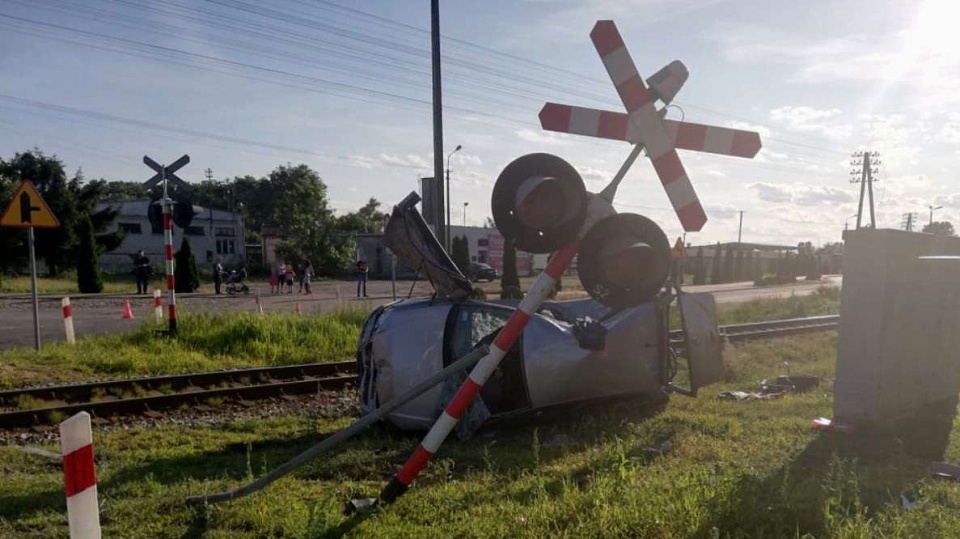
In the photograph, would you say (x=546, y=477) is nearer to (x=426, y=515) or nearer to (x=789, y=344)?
(x=426, y=515)

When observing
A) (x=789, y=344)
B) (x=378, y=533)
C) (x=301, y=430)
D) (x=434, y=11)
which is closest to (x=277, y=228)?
(x=434, y=11)

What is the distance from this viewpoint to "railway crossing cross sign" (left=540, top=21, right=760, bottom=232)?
392cm

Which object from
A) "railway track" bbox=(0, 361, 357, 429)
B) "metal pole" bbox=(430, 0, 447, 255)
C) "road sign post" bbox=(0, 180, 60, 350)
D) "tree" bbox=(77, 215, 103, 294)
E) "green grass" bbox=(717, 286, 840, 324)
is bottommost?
"green grass" bbox=(717, 286, 840, 324)

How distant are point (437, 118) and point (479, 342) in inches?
456

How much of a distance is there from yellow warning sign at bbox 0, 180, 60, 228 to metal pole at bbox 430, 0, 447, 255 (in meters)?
7.84

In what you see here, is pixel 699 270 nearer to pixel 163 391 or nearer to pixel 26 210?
pixel 26 210

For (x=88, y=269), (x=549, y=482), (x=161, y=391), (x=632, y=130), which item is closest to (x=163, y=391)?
(x=161, y=391)

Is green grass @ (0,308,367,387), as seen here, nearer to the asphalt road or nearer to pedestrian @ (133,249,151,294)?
the asphalt road

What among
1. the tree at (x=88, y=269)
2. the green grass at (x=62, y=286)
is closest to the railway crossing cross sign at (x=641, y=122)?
the green grass at (x=62, y=286)

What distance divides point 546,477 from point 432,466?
902 mm

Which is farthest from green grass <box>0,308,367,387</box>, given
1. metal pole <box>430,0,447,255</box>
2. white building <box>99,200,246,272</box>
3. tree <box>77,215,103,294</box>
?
white building <box>99,200,246,272</box>

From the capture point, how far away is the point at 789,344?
1597 cm

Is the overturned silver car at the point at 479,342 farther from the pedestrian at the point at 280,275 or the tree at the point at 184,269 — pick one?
the pedestrian at the point at 280,275

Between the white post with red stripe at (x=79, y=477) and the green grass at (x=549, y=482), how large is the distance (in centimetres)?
98
